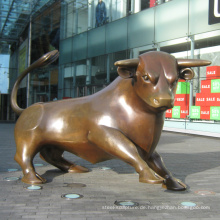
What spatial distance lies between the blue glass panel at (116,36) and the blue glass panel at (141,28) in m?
0.42

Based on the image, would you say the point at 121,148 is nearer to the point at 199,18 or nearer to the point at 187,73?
the point at 187,73

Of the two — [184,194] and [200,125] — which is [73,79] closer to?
[200,125]

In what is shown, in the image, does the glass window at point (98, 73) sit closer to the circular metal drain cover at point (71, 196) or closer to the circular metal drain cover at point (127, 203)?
the circular metal drain cover at point (71, 196)

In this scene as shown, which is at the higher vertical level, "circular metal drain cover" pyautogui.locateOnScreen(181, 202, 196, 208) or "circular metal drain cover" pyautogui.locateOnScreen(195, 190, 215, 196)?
"circular metal drain cover" pyautogui.locateOnScreen(181, 202, 196, 208)

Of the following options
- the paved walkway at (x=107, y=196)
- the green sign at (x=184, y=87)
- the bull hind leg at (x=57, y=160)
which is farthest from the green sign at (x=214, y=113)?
the bull hind leg at (x=57, y=160)

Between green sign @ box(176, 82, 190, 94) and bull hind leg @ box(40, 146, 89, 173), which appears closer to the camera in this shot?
bull hind leg @ box(40, 146, 89, 173)

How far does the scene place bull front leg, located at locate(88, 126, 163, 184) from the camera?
10.5ft

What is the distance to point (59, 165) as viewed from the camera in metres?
4.89

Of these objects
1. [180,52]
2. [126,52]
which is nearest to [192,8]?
[180,52]

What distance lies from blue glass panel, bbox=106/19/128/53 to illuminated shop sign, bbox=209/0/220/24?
556cm

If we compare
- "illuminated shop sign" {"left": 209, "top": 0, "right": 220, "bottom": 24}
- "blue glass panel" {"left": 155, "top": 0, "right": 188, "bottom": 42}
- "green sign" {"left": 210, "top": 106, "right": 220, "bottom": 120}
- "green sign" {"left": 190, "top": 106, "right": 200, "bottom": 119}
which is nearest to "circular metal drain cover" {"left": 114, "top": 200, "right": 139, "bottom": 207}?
"green sign" {"left": 210, "top": 106, "right": 220, "bottom": 120}

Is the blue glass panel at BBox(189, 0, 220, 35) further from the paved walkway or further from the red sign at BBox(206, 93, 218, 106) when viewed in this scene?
the paved walkway

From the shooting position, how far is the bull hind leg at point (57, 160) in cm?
484

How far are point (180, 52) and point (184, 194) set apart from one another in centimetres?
1180
